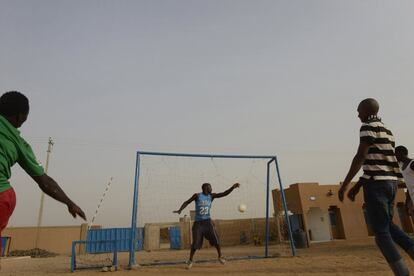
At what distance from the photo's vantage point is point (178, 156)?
9148 mm

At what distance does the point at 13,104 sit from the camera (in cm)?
229

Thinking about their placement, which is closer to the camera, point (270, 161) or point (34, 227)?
point (270, 161)

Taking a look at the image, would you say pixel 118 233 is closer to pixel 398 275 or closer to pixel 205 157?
pixel 205 157

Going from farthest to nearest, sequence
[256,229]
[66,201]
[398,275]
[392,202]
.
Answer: [256,229], [392,202], [398,275], [66,201]

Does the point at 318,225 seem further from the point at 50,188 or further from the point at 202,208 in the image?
the point at 50,188

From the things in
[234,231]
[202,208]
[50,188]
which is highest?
[202,208]

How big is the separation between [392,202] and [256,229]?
22.1 m

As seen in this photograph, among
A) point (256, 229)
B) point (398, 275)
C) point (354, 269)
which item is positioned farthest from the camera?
point (256, 229)

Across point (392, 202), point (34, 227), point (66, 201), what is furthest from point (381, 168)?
point (34, 227)

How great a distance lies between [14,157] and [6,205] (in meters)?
0.34

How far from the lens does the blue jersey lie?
303 inches

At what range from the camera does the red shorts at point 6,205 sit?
1941 millimetres

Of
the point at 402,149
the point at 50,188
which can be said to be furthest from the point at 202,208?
the point at 50,188

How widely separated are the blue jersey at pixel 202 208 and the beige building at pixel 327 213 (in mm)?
13355
